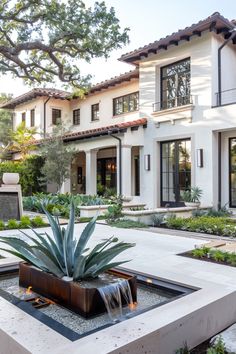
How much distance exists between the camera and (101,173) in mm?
20656

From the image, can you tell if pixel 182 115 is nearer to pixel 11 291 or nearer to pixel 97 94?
pixel 97 94

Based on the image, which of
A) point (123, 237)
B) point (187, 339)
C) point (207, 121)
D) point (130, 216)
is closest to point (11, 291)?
point (187, 339)

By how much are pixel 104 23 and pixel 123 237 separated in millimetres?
8112

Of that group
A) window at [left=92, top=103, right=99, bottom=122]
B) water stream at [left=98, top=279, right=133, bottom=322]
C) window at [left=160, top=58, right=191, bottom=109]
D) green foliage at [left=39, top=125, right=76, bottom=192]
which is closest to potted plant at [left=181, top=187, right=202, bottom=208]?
window at [left=160, top=58, right=191, bottom=109]

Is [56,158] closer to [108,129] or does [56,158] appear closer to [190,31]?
[108,129]

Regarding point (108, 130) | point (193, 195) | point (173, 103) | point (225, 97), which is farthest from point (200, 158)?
point (108, 130)

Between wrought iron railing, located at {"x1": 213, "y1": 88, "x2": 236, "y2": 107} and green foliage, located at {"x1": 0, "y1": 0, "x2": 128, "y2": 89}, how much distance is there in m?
4.01

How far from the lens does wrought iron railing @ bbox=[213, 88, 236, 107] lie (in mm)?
12336

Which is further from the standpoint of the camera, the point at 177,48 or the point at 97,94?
the point at 97,94

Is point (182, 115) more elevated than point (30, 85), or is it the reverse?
point (30, 85)

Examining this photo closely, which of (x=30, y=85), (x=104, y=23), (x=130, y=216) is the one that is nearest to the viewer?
(x=130, y=216)

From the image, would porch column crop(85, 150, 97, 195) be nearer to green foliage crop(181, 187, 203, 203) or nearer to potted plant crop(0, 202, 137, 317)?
green foliage crop(181, 187, 203, 203)

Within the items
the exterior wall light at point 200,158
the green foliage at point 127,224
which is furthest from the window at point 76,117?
the green foliage at point 127,224

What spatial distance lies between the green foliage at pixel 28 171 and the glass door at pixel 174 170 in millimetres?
7413
